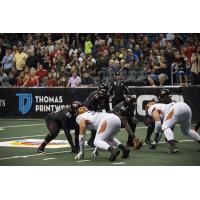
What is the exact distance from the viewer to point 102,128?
13.4m

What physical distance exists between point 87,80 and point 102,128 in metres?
10.4

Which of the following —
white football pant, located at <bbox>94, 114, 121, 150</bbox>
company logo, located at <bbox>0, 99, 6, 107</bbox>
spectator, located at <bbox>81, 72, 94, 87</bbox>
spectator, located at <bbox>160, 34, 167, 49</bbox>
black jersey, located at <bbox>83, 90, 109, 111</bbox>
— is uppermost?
spectator, located at <bbox>160, 34, 167, 49</bbox>

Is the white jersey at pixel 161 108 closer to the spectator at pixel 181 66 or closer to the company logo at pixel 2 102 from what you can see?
the spectator at pixel 181 66

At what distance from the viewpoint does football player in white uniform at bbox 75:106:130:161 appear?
43.8ft

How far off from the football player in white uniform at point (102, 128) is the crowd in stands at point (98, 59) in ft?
23.2

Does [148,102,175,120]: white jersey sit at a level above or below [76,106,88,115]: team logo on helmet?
below

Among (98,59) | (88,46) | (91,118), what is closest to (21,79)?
(88,46)

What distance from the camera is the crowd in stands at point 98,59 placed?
70.2ft

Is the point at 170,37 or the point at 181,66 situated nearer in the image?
the point at 181,66

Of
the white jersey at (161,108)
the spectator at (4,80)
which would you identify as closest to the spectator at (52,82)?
the spectator at (4,80)

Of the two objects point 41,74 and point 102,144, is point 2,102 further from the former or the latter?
point 102,144

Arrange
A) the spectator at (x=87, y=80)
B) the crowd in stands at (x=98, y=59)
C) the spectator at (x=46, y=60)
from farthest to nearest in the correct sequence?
1. the spectator at (x=87, y=80)
2. the spectator at (x=46, y=60)
3. the crowd in stands at (x=98, y=59)

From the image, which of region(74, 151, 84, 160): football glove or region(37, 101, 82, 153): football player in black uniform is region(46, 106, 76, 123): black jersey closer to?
region(37, 101, 82, 153): football player in black uniform

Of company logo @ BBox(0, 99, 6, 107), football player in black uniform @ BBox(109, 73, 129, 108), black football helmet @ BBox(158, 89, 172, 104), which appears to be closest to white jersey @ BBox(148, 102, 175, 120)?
black football helmet @ BBox(158, 89, 172, 104)
